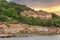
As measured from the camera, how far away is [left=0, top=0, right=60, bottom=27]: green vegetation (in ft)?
114

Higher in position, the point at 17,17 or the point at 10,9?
the point at 10,9

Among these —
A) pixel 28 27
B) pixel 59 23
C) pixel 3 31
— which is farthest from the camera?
pixel 59 23

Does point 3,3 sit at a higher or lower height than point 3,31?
higher

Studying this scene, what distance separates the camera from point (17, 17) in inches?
1366

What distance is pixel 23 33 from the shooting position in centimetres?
3453

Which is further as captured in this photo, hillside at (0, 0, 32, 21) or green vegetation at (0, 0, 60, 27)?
hillside at (0, 0, 32, 21)

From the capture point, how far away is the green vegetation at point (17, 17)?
34791 millimetres

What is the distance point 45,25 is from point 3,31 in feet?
21.3

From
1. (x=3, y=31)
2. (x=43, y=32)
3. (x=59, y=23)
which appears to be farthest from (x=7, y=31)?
(x=59, y=23)

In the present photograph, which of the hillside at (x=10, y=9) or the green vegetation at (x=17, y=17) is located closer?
the green vegetation at (x=17, y=17)

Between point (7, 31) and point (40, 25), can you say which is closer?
point (7, 31)

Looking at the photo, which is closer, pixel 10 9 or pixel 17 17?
pixel 17 17

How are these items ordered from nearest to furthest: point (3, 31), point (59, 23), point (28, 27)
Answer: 1. point (3, 31)
2. point (28, 27)
3. point (59, 23)

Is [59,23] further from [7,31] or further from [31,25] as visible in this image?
[7,31]
